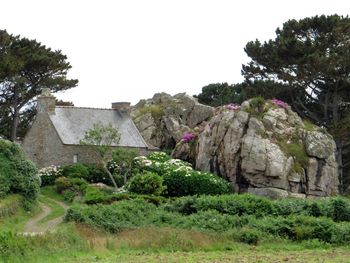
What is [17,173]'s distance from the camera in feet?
129

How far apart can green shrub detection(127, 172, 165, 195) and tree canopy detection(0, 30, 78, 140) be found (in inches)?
825

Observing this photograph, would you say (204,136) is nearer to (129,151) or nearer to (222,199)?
(129,151)

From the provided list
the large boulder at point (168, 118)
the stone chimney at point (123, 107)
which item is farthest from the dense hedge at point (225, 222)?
the large boulder at point (168, 118)

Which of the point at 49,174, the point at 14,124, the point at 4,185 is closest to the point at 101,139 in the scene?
the point at 49,174

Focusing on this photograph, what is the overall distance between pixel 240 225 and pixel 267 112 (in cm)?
2342

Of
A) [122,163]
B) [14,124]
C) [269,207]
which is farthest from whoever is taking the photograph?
[14,124]

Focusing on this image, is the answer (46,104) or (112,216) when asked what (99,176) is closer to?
(46,104)

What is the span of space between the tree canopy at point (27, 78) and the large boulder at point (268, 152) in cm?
1685

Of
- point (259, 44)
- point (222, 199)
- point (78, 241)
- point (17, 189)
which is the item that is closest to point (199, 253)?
point (78, 241)

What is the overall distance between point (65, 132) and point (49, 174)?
17.2 ft

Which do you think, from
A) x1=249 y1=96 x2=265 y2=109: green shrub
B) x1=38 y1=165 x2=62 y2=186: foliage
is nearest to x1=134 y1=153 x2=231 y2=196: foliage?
x1=249 y1=96 x2=265 y2=109: green shrub

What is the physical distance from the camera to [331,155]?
5125cm

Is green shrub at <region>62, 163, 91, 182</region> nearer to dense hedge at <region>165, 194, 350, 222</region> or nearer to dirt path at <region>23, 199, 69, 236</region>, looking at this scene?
dirt path at <region>23, 199, 69, 236</region>

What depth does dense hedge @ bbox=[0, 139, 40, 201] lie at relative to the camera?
127 ft
